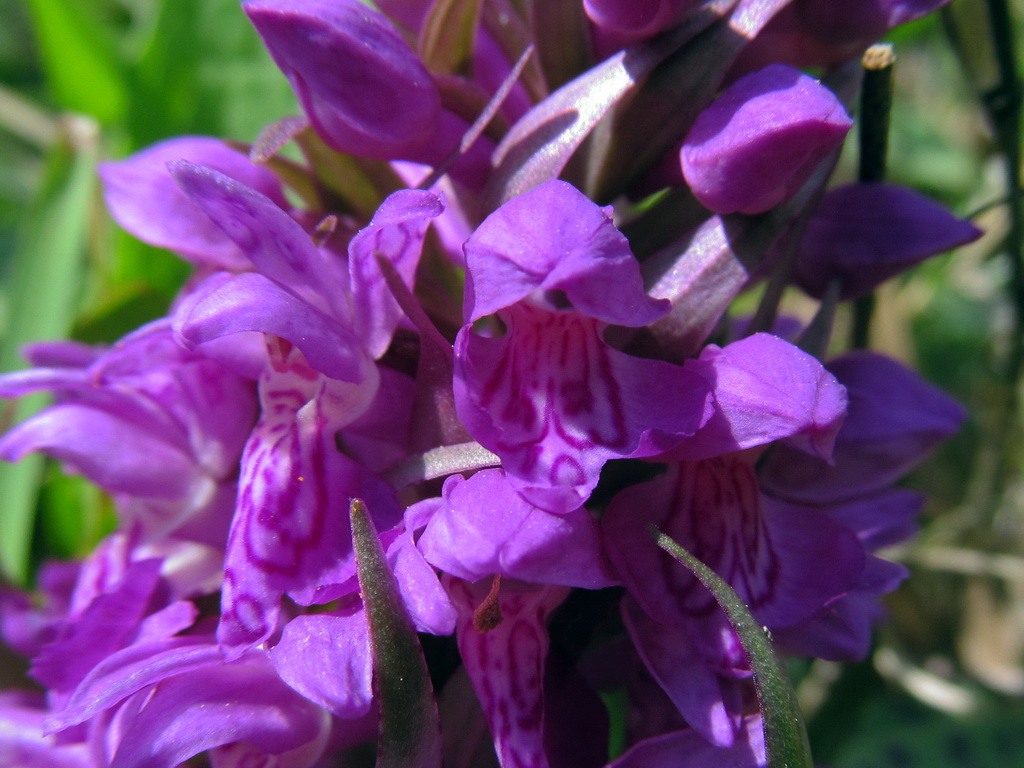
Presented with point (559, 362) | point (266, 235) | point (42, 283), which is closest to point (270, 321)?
point (266, 235)

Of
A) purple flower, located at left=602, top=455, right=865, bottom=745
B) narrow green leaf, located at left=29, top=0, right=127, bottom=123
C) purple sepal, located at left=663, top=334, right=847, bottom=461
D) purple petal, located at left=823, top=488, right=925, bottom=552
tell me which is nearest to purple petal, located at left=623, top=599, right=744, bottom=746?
purple flower, located at left=602, top=455, right=865, bottom=745

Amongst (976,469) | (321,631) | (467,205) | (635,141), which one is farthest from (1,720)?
(976,469)

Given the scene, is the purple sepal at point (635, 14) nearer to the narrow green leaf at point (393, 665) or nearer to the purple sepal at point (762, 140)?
the purple sepal at point (762, 140)

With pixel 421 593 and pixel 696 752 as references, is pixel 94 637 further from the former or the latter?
pixel 696 752

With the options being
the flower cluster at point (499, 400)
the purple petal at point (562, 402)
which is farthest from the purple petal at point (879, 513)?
the purple petal at point (562, 402)

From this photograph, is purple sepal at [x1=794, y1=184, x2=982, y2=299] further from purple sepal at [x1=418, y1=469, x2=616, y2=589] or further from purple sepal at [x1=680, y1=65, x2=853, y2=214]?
purple sepal at [x1=418, y1=469, x2=616, y2=589]

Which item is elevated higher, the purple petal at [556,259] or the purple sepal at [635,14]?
the purple sepal at [635,14]

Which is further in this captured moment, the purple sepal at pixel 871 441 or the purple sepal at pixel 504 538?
the purple sepal at pixel 871 441

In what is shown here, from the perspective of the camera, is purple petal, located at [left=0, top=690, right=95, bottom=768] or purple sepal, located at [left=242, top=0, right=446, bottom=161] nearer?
purple sepal, located at [left=242, top=0, right=446, bottom=161]
